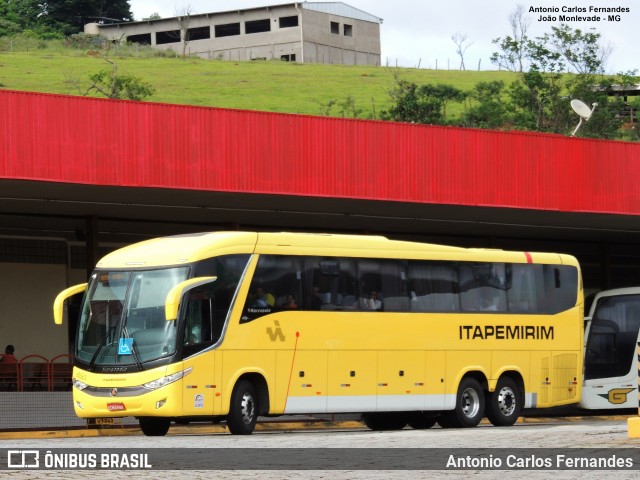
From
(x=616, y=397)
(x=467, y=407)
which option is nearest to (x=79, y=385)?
(x=467, y=407)

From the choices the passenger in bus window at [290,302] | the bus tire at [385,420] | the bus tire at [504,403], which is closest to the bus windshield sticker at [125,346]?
the passenger in bus window at [290,302]

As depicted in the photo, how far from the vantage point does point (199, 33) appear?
120125 millimetres

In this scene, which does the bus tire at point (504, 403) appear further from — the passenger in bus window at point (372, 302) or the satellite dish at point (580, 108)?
the satellite dish at point (580, 108)

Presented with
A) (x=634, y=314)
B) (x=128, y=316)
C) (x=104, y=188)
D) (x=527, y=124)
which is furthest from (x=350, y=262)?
(x=527, y=124)

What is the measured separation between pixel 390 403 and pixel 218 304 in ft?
14.1

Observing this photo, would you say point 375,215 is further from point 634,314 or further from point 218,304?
point 218,304

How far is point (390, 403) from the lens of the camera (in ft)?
78.4

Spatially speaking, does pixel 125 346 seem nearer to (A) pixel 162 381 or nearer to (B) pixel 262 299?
(A) pixel 162 381

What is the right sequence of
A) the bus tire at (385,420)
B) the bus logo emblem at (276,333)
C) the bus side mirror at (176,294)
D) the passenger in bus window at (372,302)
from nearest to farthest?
the bus side mirror at (176,294)
the bus logo emblem at (276,333)
the passenger in bus window at (372,302)
the bus tire at (385,420)

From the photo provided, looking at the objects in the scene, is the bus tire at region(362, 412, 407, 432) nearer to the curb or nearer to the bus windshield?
the curb

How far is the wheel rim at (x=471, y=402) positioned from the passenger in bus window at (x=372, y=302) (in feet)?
8.76

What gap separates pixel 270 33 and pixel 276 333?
98255mm

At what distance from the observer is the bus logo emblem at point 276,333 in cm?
2208

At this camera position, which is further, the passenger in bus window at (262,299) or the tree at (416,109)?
→ the tree at (416,109)
